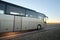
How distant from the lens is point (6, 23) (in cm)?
1224

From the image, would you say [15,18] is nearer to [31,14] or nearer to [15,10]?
[15,10]

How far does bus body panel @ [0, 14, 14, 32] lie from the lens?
11.6m

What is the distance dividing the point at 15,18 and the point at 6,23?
1703 mm

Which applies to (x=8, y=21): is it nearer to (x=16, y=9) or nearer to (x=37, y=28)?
(x=16, y=9)

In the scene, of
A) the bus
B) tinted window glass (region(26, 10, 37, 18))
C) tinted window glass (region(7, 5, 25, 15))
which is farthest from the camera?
tinted window glass (region(26, 10, 37, 18))

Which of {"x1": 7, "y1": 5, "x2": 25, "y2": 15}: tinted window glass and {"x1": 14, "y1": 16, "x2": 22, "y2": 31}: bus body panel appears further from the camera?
{"x1": 14, "y1": 16, "x2": 22, "y2": 31}: bus body panel

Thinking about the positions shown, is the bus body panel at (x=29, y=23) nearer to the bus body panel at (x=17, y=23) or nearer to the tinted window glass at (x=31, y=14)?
the tinted window glass at (x=31, y=14)

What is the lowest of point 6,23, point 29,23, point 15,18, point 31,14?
point 29,23

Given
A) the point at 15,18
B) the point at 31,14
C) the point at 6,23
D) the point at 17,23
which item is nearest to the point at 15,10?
the point at 15,18

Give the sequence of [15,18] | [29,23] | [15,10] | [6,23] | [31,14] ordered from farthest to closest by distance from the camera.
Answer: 1. [29,23]
2. [31,14]
3. [15,18]
4. [15,10]
5. [6,23]

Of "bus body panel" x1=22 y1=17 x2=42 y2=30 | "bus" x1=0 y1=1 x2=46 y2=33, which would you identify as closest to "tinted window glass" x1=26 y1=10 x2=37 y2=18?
"bus" x1=0 y1=1 x2=46 y2=33

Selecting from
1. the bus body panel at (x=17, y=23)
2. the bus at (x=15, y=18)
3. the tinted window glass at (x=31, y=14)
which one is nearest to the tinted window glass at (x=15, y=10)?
the bus at (x=15, y=18)

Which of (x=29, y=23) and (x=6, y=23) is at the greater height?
(x=6, y=23)

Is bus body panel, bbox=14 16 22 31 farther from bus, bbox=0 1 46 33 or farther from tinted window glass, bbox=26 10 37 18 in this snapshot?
tinted window glass, bbox=26 10 37 18
